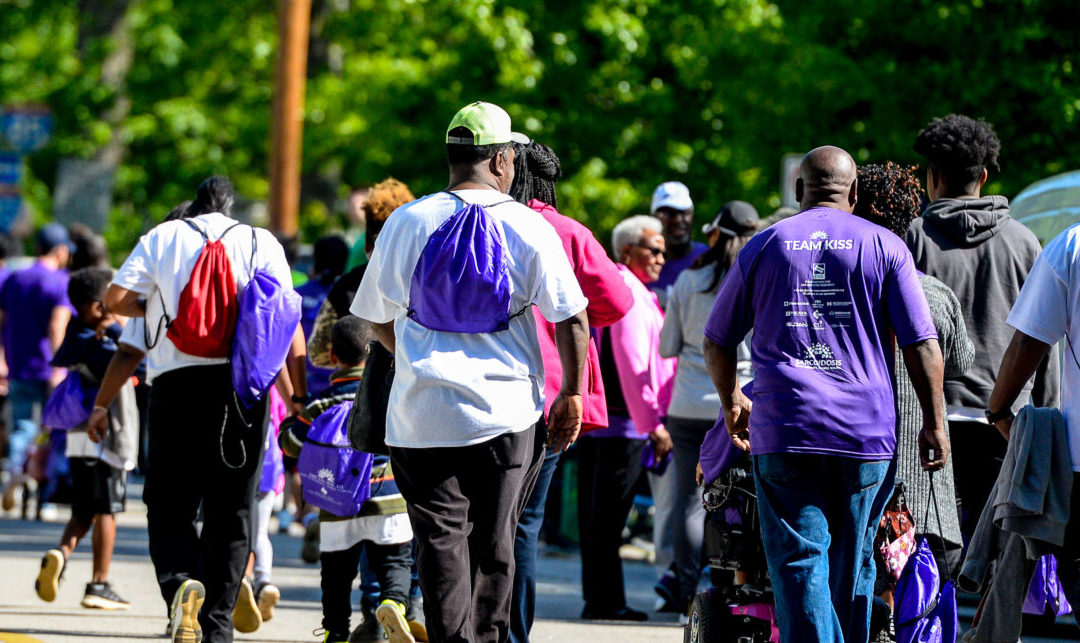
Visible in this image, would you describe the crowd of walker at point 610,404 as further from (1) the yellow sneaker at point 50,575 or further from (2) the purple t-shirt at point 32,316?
(2) the purple t-shirt at point 32,316

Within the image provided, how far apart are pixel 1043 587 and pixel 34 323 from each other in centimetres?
938

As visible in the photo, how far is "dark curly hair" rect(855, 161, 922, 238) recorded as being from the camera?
6.20 meters

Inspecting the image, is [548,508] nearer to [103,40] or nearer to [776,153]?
[776,153]

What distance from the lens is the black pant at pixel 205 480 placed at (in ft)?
22.1

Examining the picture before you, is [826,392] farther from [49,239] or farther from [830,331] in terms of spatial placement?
[49,239]

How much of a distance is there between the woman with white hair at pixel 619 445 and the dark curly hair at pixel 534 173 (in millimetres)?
1574

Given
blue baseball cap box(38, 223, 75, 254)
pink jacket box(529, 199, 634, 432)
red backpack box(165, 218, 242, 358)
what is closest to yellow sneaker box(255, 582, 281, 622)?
red backpack box(165, 218, 242, 358)

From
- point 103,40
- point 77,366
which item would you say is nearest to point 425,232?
point 77,366

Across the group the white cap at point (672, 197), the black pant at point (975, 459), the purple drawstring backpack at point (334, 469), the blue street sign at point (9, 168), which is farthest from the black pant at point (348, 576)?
the blue street sign at point (9, 168)

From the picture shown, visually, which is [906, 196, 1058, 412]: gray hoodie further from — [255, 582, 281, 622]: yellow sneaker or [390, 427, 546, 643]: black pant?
[255, 582, 281, 622]: yellow sneaker

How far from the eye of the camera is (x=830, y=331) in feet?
17.4

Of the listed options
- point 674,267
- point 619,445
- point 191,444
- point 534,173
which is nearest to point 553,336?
point 534,173

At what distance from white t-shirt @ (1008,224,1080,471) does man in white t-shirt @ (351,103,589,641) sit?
1.41 m

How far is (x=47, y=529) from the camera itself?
1256 cm
